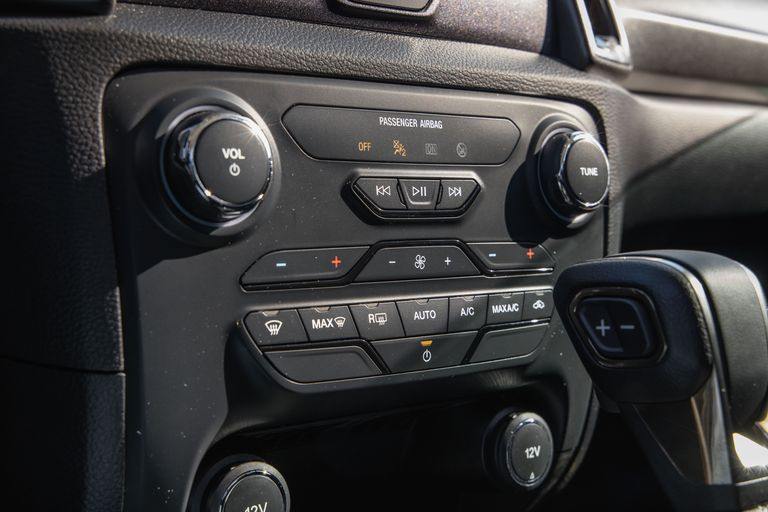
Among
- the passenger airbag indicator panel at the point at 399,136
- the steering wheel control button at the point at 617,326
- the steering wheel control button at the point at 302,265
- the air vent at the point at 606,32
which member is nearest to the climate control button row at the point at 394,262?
the steering wheel control button at the point at 302,265

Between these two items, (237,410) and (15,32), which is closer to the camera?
(15,32)

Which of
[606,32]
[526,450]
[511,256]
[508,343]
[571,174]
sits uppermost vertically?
[606,32]

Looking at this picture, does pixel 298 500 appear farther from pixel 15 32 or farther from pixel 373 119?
pixel 15 32

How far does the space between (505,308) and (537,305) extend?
59 millimetres

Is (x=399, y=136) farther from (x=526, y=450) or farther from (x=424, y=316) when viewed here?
(x=526, y=450)

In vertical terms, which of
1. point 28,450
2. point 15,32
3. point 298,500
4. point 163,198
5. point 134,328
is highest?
point 15,32

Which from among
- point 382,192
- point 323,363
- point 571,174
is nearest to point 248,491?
point 323,363

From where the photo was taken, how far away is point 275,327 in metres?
0.88

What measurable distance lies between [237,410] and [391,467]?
423 millimetres

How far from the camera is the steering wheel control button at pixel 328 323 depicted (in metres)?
0.90

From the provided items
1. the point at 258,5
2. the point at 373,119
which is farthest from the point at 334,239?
the point at 258,5

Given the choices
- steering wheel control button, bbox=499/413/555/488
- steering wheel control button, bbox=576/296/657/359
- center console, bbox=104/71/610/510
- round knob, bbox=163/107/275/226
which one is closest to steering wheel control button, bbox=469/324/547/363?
center console, bbox=104/71/610/510

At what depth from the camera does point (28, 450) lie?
0.87m

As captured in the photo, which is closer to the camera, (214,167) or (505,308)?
(214,167)
